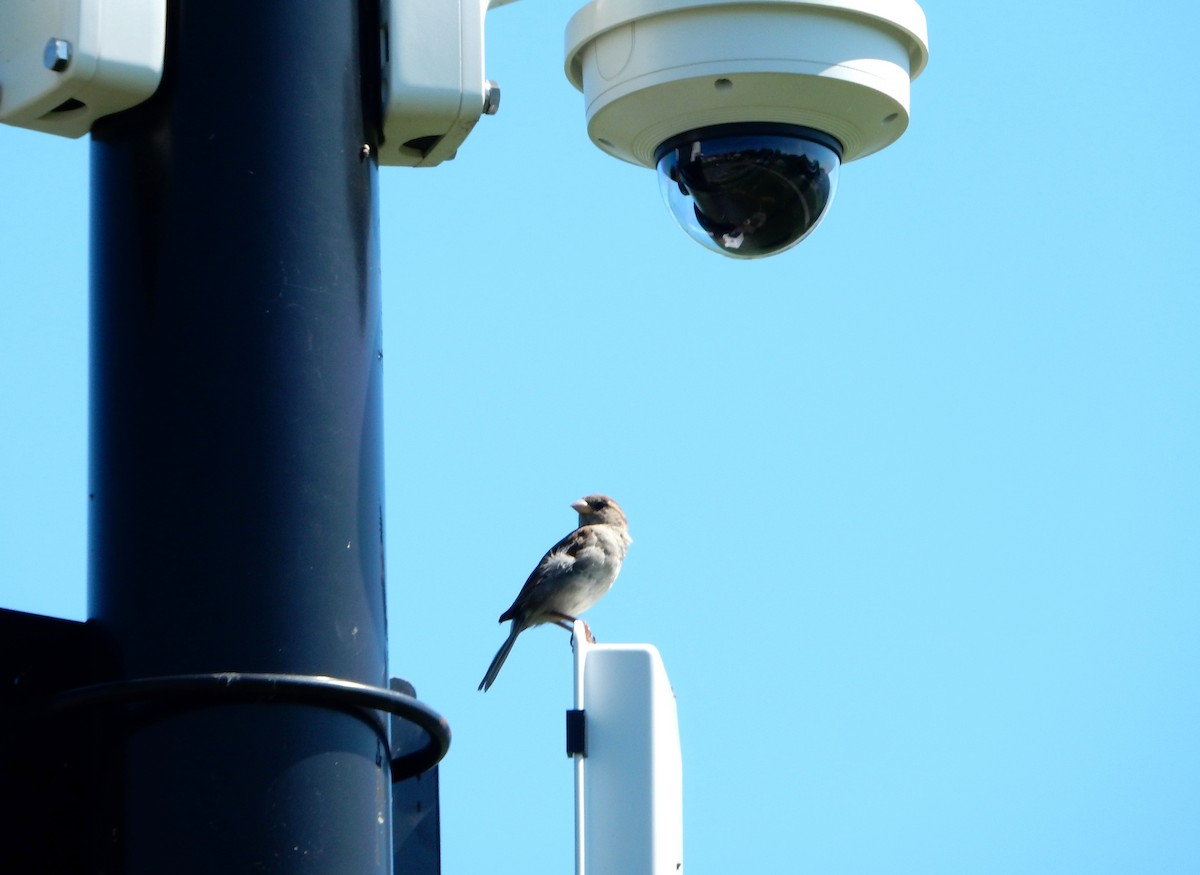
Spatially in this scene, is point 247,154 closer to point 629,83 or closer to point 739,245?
point 629,83

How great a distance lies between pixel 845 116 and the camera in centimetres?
197

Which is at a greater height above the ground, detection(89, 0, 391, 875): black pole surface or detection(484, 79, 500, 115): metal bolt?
detection(484, 79, 500, 115): metal bolt

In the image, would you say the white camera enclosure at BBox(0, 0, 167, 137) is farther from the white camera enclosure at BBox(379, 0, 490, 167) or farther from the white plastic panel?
the white plastic panel

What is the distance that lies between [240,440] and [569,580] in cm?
704

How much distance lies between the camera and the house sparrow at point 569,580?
8.38 metres

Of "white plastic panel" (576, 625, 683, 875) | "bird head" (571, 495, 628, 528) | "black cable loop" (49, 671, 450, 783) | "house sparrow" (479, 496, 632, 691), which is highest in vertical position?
"bird head" (571, 495, 628, 528)

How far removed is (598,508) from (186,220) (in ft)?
25.0

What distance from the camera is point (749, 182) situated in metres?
2.11

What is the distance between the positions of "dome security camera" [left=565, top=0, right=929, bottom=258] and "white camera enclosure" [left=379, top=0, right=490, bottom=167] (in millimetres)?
318

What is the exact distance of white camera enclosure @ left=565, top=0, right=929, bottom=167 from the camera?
186cm

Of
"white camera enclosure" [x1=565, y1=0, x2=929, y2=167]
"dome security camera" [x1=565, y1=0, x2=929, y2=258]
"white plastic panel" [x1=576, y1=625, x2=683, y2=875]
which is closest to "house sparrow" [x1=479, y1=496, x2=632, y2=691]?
"white plastic panel" [x1=576, y1=625, x2=683, y2=875]

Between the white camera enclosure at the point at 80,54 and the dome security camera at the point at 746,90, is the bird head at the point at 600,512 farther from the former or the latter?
the white camera enclosure at the point at 80,54

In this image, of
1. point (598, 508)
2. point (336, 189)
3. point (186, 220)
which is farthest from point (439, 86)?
point (598, 508)

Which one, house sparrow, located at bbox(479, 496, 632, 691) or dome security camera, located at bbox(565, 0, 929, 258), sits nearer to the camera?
dome security camera, located at bbox(565, 0, 929, 258)
